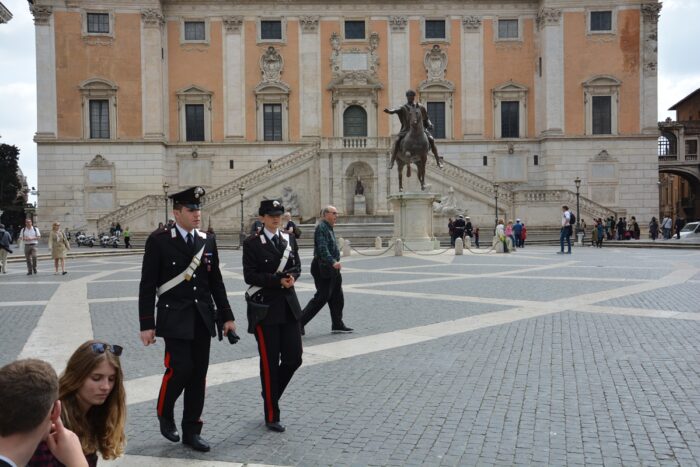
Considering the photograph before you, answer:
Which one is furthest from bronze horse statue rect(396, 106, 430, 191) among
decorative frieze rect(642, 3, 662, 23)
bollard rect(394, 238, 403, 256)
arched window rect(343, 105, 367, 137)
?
decorative frieze rect(642, 3, 662, 23)

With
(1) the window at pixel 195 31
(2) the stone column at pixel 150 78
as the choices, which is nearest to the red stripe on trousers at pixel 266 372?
(2) the stone column at pixel 150 78

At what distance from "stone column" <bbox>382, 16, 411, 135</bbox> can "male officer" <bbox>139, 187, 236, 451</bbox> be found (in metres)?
41.9

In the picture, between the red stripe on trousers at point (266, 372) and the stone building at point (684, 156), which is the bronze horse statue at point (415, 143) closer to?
the red stripe on trousers at point (266, 372)

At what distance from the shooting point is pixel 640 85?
45875 millimetres

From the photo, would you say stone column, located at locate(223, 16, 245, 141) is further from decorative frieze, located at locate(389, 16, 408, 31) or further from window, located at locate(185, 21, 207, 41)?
decorative frieze, located at locate(389, 16, 408, 31)

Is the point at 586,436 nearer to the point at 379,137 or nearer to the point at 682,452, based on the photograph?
the point at 682,452

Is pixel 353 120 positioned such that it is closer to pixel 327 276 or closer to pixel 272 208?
pixel 327 276

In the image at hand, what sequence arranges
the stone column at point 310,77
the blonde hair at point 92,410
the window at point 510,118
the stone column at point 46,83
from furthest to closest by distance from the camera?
the window at point 510,118
the stone column at point 310,77
the stone column at point 46,83
the blonde hair at point 92,410

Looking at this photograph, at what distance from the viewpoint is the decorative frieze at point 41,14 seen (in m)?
43.5

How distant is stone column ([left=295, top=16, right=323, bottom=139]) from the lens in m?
46.2

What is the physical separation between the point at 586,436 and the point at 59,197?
44.9 meters

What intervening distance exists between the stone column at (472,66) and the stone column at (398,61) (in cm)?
400

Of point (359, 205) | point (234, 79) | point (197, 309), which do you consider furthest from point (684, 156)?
point (197, 309)

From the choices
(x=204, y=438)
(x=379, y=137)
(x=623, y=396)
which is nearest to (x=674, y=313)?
(x=623, y=396)
